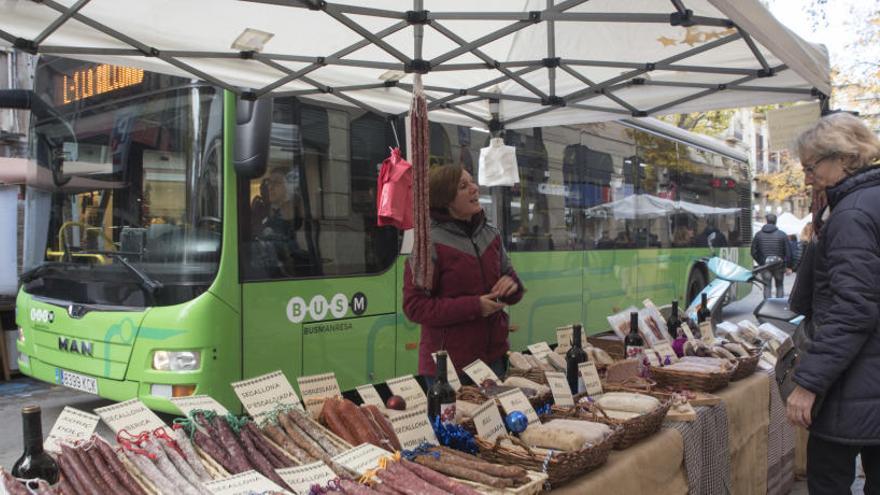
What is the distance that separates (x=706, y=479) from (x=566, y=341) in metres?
1.29

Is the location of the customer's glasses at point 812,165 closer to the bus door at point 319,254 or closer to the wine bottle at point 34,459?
the wine bottle at point 34,459

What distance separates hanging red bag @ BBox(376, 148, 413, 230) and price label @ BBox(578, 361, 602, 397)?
1.26 meters

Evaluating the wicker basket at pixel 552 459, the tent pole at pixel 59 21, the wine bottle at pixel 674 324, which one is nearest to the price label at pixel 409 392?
the wicker basket at pixel 552 459

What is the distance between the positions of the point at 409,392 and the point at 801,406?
1.58 m

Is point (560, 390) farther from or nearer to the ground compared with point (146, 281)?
nearer to the ground

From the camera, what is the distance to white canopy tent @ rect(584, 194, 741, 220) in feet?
31.0

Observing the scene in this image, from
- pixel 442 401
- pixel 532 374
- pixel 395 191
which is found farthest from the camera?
pixel 395 191

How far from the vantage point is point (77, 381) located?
516cm

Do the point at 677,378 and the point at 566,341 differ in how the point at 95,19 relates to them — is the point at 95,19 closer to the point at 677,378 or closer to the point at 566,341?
the point at 566,341

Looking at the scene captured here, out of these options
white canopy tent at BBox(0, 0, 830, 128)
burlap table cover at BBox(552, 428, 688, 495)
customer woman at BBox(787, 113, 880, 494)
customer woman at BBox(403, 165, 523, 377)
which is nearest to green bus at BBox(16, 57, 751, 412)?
white canopy tent at BBox(0, 0, 830, 128)

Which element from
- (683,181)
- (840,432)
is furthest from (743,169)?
(840,432)

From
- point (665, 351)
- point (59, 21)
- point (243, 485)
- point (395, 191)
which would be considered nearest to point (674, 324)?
point (665, 351)

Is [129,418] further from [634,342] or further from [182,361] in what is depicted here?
[634,342]

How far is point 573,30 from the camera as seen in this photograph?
4.35 meters
